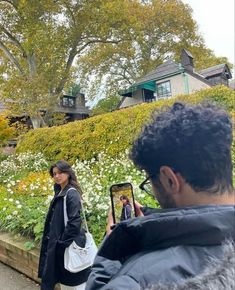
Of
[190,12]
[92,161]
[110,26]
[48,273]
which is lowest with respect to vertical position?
[48,273]

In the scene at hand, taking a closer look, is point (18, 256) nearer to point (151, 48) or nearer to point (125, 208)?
point (125, 208)

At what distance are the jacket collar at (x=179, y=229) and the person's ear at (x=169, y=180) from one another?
84 mm

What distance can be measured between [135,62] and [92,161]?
27.9m

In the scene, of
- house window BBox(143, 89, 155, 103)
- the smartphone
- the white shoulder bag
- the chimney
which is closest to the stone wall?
the white shoulder bag

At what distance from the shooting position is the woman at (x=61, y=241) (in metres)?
3.00

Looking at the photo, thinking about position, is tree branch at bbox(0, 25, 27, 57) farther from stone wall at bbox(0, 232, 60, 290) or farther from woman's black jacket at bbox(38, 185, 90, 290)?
woman's black jacket at bbox(38, 185, 90, 290)

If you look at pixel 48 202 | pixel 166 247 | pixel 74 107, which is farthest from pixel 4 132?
pixel 74 107

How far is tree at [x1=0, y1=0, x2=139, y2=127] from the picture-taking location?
18172 mm

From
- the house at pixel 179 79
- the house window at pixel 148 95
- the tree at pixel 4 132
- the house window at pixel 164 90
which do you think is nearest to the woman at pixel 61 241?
the tree at pixel 4 132

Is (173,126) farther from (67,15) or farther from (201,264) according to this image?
(67,15)

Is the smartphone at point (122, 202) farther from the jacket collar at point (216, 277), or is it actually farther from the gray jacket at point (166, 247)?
the jacket collar at point (216, 277)

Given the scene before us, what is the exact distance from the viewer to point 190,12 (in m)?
32.0

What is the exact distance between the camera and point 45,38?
19.2 metres

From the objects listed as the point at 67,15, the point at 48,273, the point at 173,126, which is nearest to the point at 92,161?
the point at 48,273
